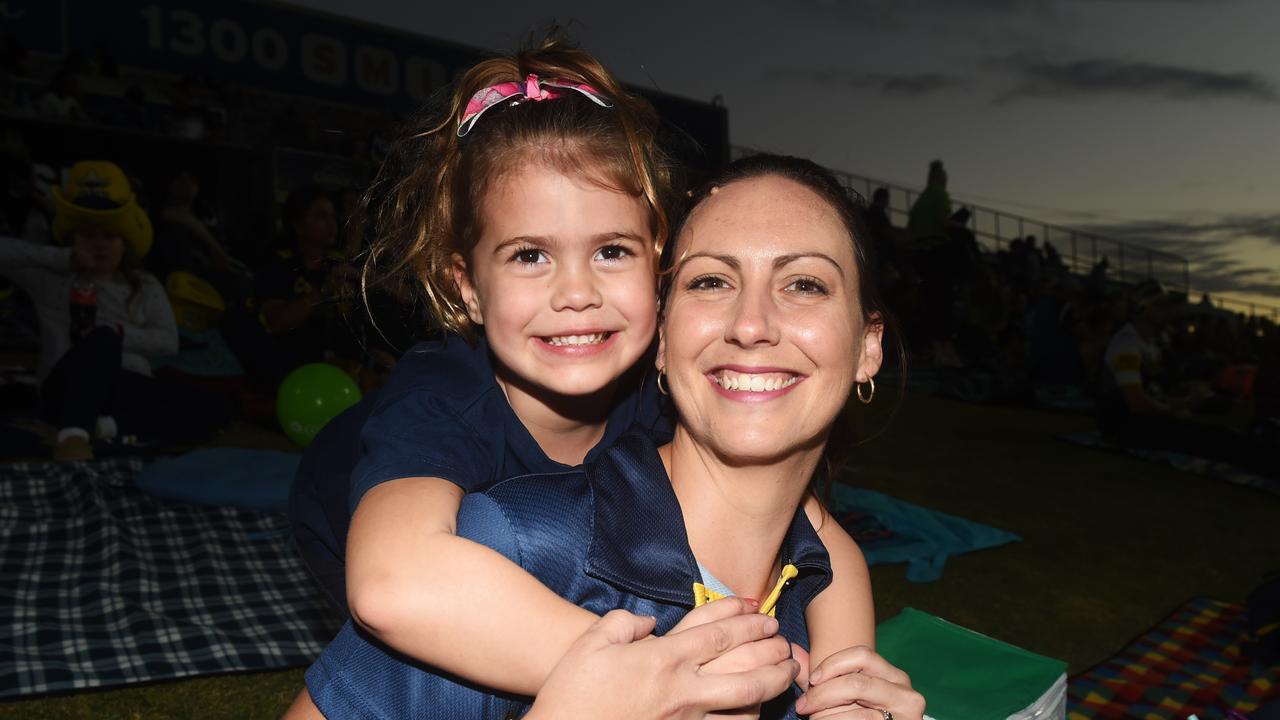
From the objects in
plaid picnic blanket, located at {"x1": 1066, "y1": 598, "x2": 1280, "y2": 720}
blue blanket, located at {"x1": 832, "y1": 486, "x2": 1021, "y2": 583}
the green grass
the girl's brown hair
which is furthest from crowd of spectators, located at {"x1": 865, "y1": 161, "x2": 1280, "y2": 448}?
the girl's brown hair

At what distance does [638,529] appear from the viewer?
54.0 inches

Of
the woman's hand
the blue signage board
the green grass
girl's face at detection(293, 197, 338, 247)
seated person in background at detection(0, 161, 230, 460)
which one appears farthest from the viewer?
the blue signage board

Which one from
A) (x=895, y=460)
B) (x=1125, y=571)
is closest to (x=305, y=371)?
(x=895, y=460)

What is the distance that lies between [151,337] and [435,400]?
4.68 m

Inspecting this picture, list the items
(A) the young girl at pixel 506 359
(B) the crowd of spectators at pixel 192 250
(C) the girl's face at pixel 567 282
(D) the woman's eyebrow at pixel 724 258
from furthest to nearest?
1. (B) the crowd of spectators at pixel 192 250
2. (C) the girl's face at pixel 567 282
3. (D) the woman's eyebrow at pixel 724 258
4. (A) the young girl at pixel 506 359

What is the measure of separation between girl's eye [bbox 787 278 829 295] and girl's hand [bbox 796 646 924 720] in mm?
635

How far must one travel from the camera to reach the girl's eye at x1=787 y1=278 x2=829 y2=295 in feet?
5.08

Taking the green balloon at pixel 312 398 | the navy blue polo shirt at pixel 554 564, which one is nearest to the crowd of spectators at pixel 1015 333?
the green balloon at pixel 312 398

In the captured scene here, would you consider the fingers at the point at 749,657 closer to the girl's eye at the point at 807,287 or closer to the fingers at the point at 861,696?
the fingers at the point at 861,696

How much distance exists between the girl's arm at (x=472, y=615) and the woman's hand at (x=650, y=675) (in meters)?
0.07

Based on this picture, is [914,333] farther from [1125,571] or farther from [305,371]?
[305,371]

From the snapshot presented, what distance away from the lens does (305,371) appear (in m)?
5.48

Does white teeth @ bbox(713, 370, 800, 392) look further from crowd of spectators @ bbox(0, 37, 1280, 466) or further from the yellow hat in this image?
the yellow hat

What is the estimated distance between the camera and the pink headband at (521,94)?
208 centimetres
